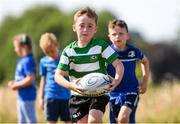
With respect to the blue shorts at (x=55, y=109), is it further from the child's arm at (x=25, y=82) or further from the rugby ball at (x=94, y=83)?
the rugby ball at (x=94, y=83)

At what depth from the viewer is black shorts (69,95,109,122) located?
408 inches

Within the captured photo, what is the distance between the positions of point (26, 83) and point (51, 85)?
32.2 inches

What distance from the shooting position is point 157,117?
18922 millimetres

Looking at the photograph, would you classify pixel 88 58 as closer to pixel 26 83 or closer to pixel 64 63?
pixel 64 63

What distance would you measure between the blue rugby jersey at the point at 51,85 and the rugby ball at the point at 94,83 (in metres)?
3.73

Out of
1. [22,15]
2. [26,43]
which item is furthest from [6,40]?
[26,43]

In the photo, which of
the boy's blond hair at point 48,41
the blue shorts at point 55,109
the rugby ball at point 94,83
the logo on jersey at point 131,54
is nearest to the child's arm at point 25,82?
the blue shorts at point 55,109

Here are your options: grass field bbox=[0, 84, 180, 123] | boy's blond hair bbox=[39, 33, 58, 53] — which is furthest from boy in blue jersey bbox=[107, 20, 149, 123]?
grass field bbox=[0, 84, 180, 123]

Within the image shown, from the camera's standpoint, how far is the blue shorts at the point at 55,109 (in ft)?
45.1

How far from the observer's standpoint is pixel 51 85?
1380 centimetres

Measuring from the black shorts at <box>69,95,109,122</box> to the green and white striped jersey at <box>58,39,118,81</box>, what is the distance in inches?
13.6

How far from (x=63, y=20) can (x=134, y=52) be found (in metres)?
71.8

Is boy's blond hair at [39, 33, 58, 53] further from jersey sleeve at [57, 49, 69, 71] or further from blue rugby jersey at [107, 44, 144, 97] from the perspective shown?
jersey sleeve at [57, 49, 69, 71]

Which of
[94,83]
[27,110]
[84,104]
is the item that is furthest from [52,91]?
[94,83]
